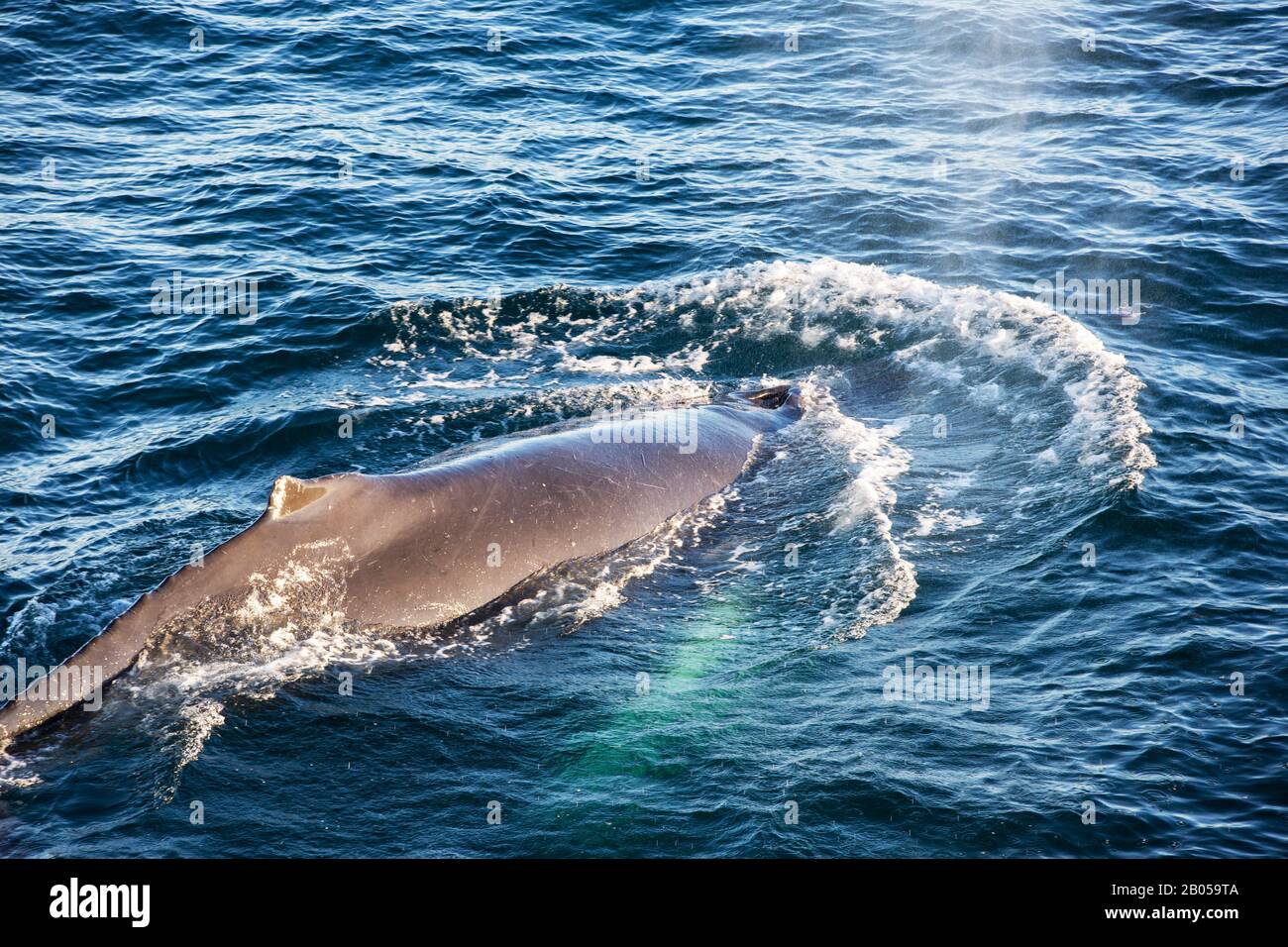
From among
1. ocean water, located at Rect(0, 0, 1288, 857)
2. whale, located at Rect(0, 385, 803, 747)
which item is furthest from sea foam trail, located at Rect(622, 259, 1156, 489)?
whale, located at Rect(0, 385, 803, 747)

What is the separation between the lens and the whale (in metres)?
11.6

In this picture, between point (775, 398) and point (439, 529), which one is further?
point (775, 398)

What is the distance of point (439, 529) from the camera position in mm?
12977

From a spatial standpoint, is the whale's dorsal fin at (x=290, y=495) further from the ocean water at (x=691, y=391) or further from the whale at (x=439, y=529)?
the ocean water at (x=691, y=391)

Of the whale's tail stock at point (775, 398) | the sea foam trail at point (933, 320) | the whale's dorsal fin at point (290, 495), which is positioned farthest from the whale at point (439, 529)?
the sea foam trail at point (933, 320)

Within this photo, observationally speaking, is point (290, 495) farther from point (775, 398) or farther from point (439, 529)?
point (775, 398)

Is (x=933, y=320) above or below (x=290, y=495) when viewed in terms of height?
above

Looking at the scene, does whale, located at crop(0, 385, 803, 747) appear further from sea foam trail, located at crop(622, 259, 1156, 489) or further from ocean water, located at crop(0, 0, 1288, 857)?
sea foam trail, located at crop(622, 259, 1156, 489)

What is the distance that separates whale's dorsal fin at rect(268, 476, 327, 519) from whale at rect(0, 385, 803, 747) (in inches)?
0.5

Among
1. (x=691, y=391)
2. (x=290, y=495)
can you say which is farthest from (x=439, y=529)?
(x=691, y=391)

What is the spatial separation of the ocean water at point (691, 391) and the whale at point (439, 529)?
12.5 inches

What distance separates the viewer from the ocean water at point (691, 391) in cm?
1093

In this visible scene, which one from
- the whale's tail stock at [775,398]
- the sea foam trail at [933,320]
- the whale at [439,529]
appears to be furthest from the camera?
the whale's tail stock at [775,398]

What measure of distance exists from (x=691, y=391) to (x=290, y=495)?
29.2ft
